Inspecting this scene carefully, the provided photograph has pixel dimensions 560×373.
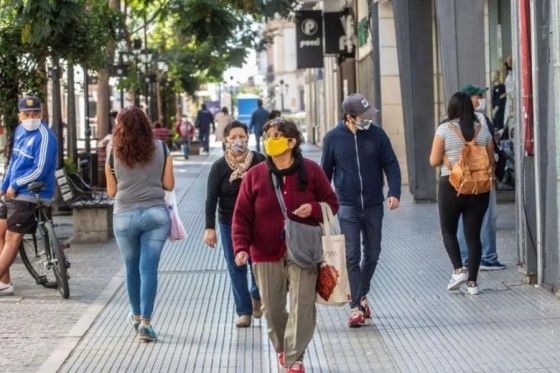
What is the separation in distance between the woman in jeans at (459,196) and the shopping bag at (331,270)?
11.3 feet

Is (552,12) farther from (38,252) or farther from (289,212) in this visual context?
(38,252)

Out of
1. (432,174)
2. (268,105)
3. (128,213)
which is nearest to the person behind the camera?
(128,213)

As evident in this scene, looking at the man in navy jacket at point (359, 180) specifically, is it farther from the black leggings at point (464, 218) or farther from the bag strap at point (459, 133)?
the black leggings at point (464, 218)

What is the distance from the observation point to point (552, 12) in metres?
10.5

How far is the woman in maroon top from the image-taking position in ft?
25.3

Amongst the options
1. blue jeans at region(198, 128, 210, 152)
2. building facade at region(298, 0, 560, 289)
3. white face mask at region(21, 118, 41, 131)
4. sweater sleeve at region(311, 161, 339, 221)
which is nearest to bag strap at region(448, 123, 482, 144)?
building facade at region(298, 0, 560, 289)

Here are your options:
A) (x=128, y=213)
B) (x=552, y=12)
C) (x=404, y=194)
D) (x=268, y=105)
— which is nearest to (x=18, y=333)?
(x=128, y=213)

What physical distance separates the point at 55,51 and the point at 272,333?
32.9 feet

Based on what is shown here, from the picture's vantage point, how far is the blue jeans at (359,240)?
9750 millimetres

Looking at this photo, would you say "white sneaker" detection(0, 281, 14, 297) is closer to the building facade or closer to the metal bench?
the metal bench

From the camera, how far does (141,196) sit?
931 centimetres

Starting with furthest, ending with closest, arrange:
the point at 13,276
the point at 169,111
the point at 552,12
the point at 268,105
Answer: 1. the point at 268,105
2. the point at 169,111
3. the point at 13,276
4. the point at 552,12

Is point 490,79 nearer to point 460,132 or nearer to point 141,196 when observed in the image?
point 460,132

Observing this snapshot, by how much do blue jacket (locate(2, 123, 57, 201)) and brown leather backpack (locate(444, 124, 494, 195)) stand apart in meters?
3.68
